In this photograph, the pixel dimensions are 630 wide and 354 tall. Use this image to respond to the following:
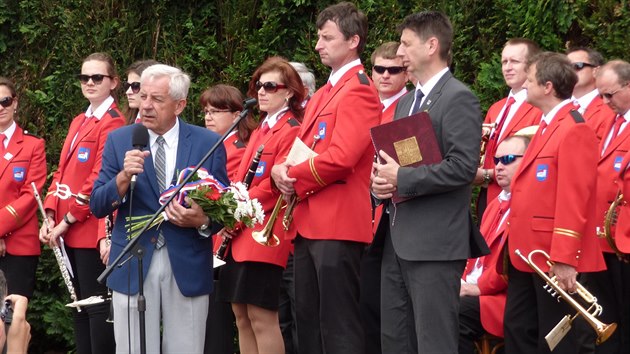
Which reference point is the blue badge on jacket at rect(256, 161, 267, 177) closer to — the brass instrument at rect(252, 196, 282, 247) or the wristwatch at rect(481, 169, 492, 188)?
the brass instrument at rect(252, 196, 282, 247)

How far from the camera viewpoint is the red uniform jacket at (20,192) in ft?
32.8

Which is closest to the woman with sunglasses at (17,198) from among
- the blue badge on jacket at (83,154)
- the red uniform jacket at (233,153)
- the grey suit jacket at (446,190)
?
the blue badge on jacket at (83,154)

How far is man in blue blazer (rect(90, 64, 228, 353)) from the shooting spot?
268 inches

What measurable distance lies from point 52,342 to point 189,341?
496cm

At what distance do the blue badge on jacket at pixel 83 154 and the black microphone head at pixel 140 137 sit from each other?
2906 millimetres

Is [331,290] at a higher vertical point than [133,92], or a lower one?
lower

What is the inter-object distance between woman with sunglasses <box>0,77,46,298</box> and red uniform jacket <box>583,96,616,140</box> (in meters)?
4.73

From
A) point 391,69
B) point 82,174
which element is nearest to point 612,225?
point 391,69

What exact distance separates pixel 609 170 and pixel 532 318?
1.56 metres

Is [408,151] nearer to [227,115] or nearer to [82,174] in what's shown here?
[227,115]

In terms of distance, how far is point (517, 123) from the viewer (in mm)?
8492

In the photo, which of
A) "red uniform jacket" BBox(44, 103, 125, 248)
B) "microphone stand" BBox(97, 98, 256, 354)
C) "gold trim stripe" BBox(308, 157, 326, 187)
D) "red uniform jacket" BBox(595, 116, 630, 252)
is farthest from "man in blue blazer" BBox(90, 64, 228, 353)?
"red uniform jacket" BBox(595, 116, 630, 252)

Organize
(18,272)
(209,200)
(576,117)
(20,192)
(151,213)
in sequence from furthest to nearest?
(20,192) < (18,272) < (576,117) < (151,213) < (209,200)

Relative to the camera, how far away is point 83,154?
948 cm
